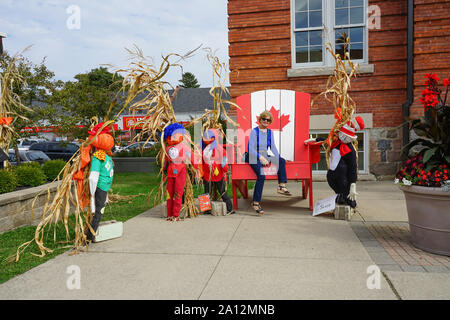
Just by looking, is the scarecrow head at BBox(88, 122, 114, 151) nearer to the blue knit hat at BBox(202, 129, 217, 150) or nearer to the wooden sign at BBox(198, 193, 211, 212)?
the blue knit hat at BBox(202, 129, 217, 150)

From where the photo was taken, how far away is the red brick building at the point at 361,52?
763 cm

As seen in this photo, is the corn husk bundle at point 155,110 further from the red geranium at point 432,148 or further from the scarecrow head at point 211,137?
the red geranium at point 432,148

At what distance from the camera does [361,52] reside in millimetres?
8297

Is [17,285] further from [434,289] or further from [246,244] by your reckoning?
[434,289]

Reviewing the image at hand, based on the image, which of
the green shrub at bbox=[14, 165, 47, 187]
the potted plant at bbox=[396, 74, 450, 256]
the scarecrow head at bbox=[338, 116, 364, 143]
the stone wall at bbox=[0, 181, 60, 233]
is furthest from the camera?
the green shrub at bbox=[14, 165, 47, 187]

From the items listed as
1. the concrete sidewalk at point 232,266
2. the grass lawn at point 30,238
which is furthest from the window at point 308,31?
the grass lawn at point 30,238

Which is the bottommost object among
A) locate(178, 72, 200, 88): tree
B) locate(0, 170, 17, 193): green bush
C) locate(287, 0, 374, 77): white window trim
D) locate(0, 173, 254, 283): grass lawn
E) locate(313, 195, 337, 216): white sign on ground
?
locate(0, 173, 254, 283): grass lawn

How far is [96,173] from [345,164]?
3.25m

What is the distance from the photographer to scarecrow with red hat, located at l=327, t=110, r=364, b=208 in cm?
471

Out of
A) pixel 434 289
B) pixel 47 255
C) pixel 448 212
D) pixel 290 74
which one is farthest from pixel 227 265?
pixel 290 74

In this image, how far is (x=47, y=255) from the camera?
11.5 ft

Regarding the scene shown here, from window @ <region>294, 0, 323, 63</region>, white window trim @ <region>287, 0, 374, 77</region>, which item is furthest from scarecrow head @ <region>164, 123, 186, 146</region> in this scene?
window @ <region>294, 0, 323, 63</region>

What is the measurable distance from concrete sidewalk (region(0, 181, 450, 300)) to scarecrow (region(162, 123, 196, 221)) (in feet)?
1.08
